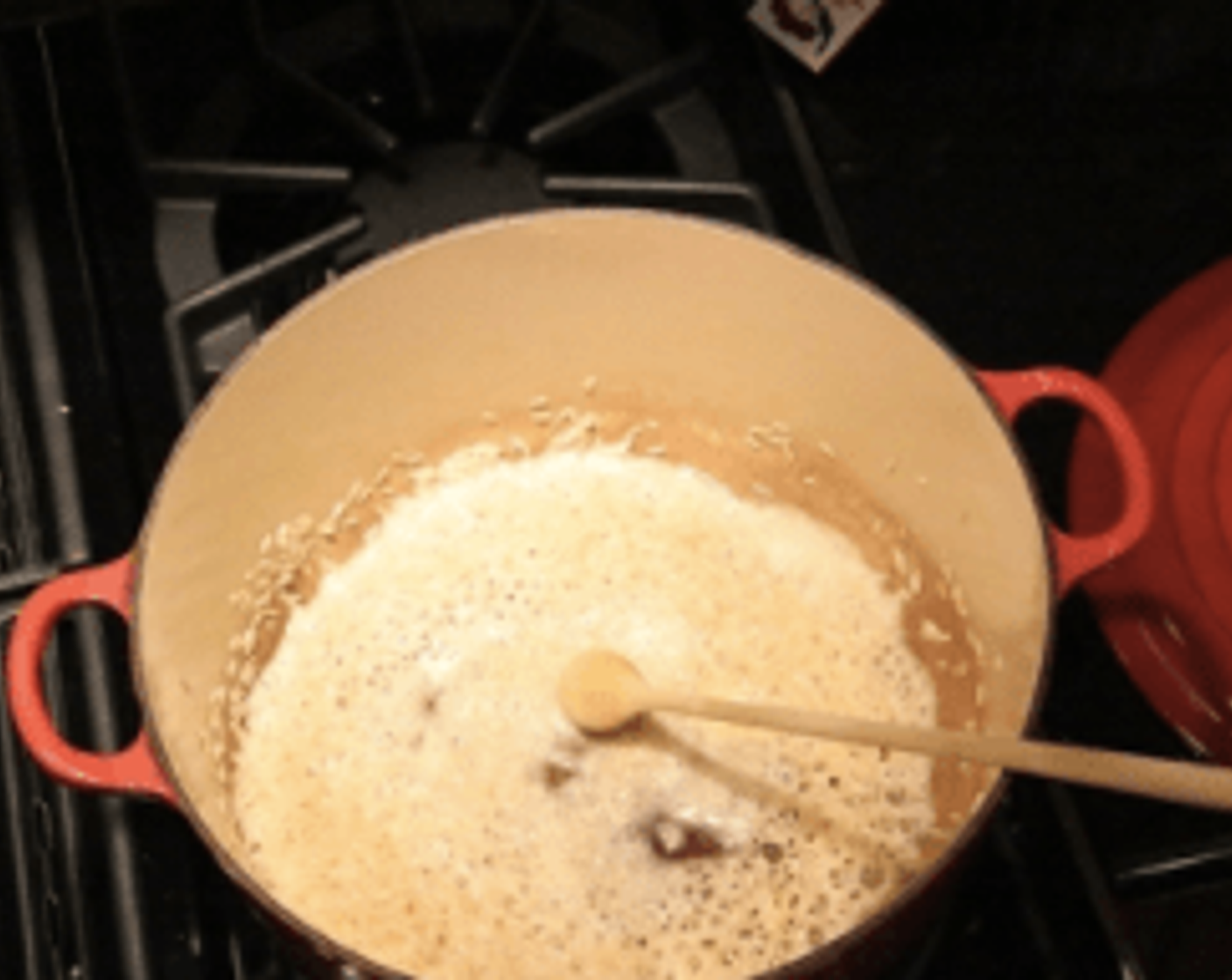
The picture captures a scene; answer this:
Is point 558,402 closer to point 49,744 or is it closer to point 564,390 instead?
point 564,390

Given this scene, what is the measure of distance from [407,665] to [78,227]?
33 centimetres

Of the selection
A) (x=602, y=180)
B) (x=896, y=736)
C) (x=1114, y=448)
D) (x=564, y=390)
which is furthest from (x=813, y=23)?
(x=896, y=736)

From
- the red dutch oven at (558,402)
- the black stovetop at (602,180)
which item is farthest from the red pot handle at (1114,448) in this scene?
the black stovetop at (602,180)

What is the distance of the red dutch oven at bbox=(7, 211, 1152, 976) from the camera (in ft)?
2.03

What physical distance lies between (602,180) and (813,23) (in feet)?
0.61

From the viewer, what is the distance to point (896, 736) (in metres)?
0.60

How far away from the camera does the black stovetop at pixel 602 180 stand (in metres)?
0.74

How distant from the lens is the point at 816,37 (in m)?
0.90

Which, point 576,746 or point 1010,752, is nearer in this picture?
point 1010,752

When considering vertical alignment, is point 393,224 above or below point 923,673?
above

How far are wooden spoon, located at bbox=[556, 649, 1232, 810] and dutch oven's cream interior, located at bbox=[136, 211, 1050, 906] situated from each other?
2.6 inches

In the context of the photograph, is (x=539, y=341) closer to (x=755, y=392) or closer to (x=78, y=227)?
(x=755, y=392)

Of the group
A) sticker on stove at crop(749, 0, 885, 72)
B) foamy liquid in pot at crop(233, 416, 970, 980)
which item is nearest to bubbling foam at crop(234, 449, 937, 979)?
foamy liquid in pot at crop(233, 416, 970, 980)

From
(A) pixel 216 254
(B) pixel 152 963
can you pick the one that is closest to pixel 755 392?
(A) pixel 216 254
